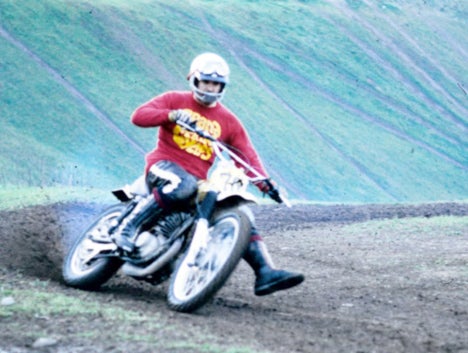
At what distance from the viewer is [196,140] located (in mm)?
8312

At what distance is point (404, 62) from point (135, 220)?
85.8ft

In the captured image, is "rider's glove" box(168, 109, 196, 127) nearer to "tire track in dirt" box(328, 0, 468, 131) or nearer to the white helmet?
the white helmet

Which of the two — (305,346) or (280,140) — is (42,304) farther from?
(280,140)

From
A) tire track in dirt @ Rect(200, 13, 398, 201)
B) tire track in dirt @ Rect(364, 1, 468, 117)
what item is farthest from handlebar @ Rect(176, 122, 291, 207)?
tire track in dirt @ Rect(364, 1, 468, 117)

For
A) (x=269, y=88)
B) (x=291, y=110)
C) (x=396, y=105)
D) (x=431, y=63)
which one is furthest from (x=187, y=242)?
(x=431, y=63)

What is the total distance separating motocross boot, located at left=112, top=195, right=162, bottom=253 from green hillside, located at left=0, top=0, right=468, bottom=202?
12762 millimetres

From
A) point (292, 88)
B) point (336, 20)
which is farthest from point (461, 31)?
point (292, 88)

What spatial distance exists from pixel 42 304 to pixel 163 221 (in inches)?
65.8

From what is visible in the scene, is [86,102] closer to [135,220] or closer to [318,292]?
[318,292]

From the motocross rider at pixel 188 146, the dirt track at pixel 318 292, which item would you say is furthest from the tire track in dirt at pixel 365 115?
the motocross rider at pixel 188 146

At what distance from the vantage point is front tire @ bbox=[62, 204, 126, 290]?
870 cm

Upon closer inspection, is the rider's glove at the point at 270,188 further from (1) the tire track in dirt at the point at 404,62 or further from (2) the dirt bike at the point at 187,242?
(1) the tire track in dirt at the point at 404,62

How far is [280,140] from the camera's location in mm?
26828

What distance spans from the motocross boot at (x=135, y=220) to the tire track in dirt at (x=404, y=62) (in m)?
24.7
